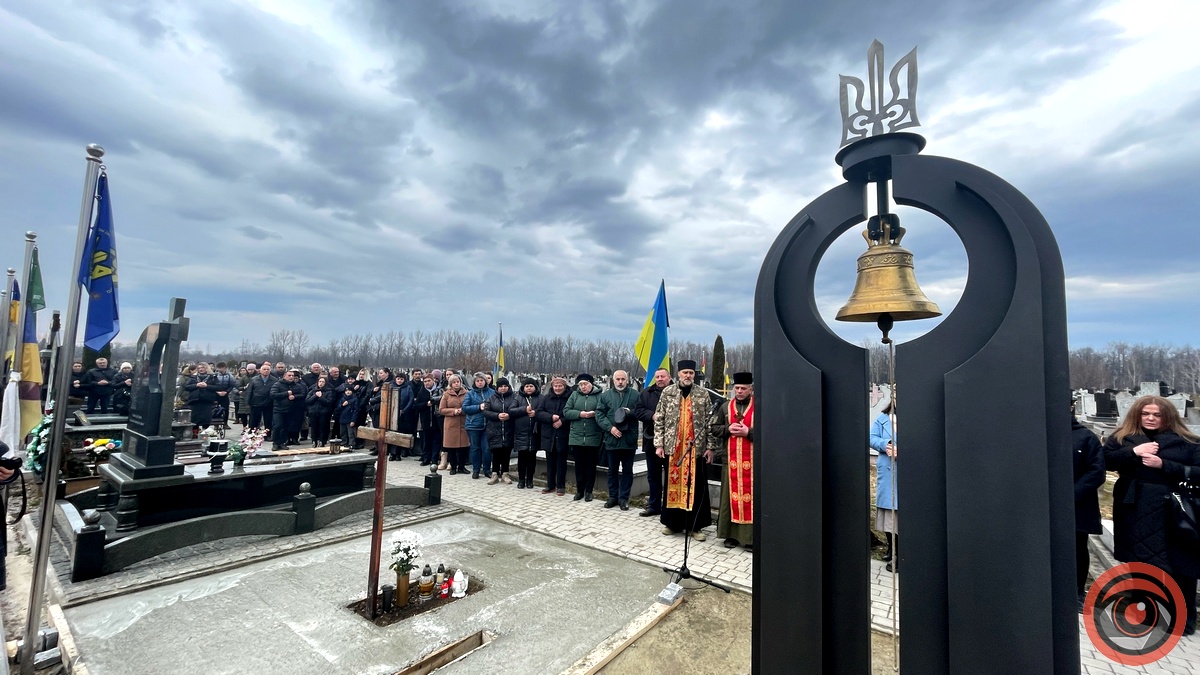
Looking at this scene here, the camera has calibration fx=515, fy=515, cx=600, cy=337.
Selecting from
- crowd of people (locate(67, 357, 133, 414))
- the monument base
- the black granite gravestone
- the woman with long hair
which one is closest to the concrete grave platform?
the monument base

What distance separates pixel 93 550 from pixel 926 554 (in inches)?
265

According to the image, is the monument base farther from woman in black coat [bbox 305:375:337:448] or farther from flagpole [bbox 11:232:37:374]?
woman in black coat [bbox 305:375:337:448]

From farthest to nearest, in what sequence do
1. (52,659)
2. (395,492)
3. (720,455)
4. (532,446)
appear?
(532,446) → (395,492) → (720,455) → (52,659)

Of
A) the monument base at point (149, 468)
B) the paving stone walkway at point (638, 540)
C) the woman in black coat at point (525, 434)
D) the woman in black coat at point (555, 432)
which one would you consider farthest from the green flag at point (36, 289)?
the woman in black coat at point (555, 432)

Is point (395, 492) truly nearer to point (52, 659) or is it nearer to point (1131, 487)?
point (52, 659)

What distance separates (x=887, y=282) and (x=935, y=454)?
2.31ft

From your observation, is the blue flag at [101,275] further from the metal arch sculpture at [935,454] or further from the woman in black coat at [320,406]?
the woman in black coat at [320,406]

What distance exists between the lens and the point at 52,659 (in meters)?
3.34

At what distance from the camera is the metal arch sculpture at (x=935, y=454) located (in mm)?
1602

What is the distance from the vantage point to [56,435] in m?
3.43

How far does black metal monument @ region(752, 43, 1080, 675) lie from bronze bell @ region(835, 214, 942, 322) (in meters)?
0.14

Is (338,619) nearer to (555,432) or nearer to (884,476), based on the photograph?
(555,432)

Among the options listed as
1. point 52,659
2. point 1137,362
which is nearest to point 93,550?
point 52,659

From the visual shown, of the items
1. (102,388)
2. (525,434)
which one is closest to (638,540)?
(525,434)
